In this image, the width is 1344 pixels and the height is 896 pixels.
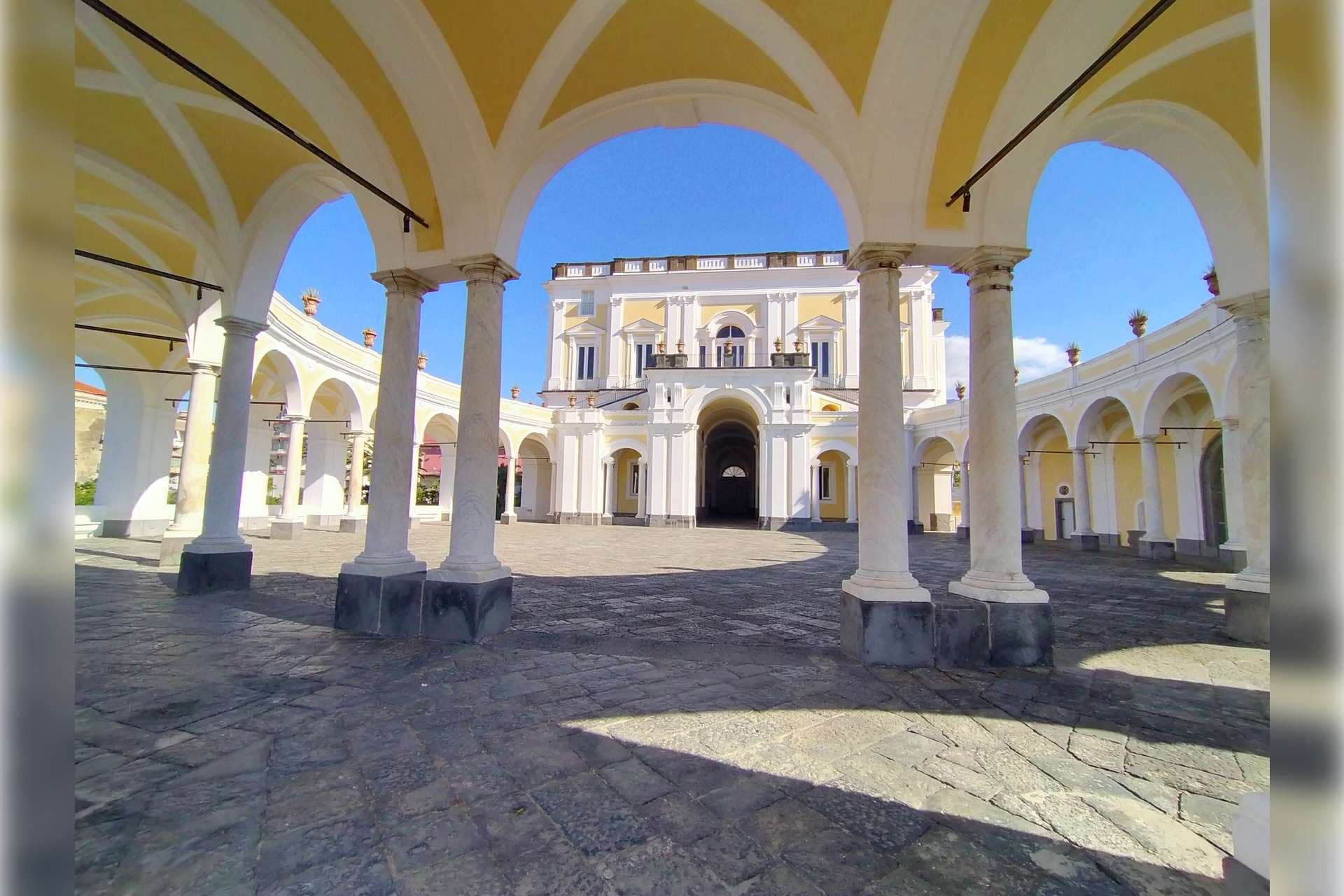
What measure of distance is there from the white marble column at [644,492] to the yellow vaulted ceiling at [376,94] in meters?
19.0

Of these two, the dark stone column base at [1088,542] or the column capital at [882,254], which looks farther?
the dark stone column base at [1088,542]

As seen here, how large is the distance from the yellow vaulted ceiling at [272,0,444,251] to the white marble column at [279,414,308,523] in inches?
465

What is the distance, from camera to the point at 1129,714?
3.31m

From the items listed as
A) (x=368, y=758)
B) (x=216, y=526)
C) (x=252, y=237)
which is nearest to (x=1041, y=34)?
(x=368, y=758)

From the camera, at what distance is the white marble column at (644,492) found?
79.2 feet

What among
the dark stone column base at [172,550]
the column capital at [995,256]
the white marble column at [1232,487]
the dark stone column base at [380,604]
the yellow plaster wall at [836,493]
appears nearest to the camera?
the column capital at [995,256]

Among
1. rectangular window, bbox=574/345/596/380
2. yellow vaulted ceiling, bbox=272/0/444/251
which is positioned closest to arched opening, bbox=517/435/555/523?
rectangular window, bbox=574/345/596/380

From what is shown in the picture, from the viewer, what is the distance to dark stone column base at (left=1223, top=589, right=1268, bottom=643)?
17.1 ft

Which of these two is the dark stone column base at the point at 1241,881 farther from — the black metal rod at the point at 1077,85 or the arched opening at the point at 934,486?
the arched opening at the point at 934,486

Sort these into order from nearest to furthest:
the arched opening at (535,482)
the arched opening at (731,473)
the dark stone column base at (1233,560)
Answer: the dark stone column base at (1233,560), the arched opening at (535,482), the arched opening at (731,473)

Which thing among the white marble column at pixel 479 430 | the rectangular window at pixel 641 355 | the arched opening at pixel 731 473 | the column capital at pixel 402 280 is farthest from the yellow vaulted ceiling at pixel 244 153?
the rectangular window at pixel 641 355

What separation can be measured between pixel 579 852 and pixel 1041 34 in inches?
227

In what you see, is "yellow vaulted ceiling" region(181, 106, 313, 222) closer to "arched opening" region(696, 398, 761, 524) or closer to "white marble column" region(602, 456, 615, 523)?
"white marble column" region(602, 456, 615, 523)
